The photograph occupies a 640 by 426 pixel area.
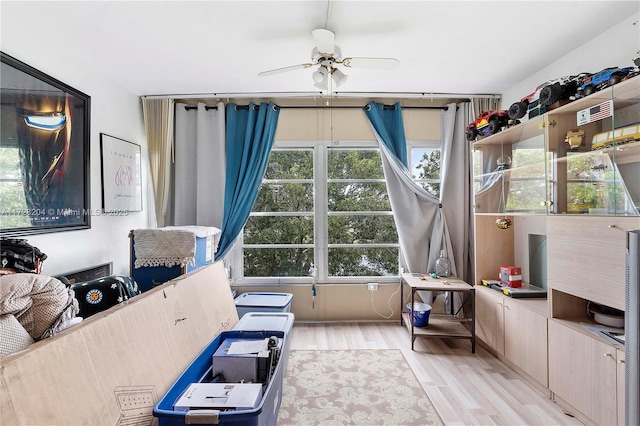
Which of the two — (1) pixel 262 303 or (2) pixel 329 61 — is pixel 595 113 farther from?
(1) pixel 262 303

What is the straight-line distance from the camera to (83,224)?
7.90 ft

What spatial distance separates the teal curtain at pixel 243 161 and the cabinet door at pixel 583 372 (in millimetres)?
2948

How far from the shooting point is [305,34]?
2201 millimetres

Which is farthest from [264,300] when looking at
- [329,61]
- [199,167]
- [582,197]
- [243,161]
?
[582,197]

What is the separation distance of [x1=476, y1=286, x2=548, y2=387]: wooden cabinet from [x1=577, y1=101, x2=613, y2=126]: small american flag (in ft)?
4.44

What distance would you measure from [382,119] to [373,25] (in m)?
1.49

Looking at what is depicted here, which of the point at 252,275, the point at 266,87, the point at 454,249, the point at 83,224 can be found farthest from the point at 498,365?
the point at 83,224

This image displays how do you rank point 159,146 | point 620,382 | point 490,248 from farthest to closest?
point 159,146, point 490,248, point 620,382

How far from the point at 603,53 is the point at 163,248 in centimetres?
376

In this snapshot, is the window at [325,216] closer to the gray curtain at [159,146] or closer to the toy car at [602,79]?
the gray curtain at [159,146]

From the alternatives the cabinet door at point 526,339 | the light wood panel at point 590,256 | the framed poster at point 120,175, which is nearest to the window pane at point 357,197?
the cabinet door at point 526,339

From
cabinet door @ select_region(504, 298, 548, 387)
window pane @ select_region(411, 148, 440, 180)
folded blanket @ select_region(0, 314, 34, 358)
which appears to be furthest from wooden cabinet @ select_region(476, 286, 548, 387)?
folded blanket @ select_region(0, 314, 34, 358)

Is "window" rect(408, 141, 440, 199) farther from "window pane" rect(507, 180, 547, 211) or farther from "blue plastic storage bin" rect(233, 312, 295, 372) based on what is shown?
"blue plastic storage bin" rect(233, 312, 295, 372)

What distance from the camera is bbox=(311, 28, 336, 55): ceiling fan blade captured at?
1.92 m
